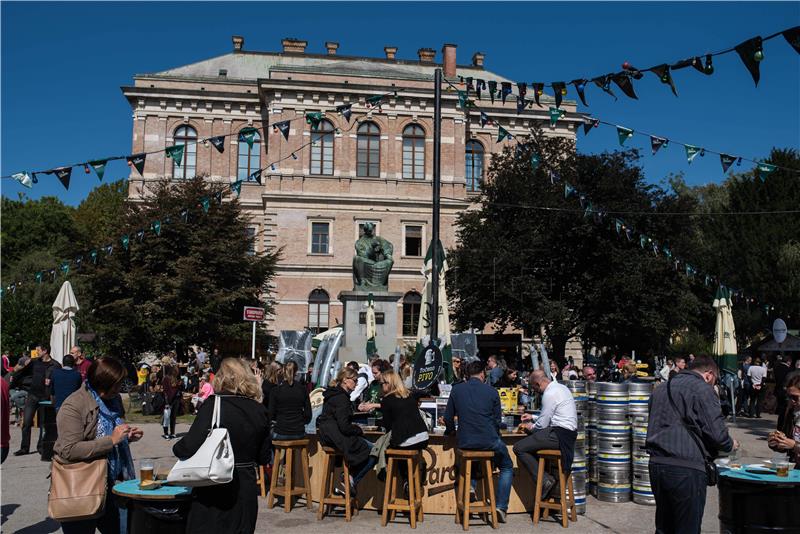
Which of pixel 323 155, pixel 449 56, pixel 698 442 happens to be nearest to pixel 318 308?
pixel 323 155

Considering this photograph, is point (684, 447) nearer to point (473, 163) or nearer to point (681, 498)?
point (681, 498)

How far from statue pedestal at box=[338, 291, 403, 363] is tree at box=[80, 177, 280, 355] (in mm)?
12808

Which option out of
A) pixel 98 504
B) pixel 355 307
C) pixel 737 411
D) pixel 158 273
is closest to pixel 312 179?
pixel 158 273

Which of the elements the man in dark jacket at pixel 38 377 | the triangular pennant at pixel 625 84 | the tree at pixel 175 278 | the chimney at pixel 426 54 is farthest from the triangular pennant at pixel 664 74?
the chimney at pixel 426 54

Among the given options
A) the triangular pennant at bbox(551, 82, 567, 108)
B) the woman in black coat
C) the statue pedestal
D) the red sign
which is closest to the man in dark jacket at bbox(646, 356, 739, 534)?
the woman in black coat

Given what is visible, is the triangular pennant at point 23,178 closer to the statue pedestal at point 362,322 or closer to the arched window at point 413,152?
the statue pedestal at point 362,322

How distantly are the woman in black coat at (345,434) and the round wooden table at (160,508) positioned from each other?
13.0 ft

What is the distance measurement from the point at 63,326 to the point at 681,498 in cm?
1441

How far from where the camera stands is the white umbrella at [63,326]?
16781 mm

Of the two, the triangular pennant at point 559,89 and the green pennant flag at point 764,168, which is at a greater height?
Result: the triangular pennant at point 559,89

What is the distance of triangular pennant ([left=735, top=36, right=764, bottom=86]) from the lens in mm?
10336

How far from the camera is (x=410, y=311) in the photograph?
47.4 m

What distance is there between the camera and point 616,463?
35.1ft

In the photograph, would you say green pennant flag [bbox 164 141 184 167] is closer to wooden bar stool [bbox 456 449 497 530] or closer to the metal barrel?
wooden bar stool [bbox 456 449 497 530]
